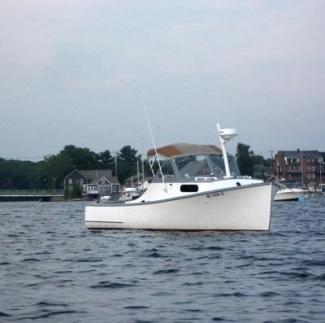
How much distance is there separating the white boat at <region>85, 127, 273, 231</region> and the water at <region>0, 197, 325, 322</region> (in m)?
1.54

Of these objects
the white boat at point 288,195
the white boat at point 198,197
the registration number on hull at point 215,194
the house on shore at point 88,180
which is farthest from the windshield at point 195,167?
the house on shore at point 88,180

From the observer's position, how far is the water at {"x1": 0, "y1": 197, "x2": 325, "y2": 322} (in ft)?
49.3

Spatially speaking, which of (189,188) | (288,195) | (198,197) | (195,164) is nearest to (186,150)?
(195,164)

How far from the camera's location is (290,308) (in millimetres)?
15203

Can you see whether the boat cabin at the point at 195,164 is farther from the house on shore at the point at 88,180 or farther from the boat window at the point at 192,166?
the house on shore at the point at 88,180

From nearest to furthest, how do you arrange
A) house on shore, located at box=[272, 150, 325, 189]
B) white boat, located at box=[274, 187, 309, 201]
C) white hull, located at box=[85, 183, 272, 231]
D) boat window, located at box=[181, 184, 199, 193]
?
white hull, located at box=[85, 183, 272, 231], boat window, located at box=[181, 184, 199, 193], white boat, located at box=[274, 187, 309, 201], house on shore, located at box=[272, 150, 325, 189]

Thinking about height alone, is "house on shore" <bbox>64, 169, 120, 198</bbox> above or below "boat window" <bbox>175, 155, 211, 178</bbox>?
above

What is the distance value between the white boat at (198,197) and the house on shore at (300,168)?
463 feet

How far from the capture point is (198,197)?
33.1 m

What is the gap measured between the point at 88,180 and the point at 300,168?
44.7 metres

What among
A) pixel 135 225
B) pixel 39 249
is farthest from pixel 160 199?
pixel 39 249

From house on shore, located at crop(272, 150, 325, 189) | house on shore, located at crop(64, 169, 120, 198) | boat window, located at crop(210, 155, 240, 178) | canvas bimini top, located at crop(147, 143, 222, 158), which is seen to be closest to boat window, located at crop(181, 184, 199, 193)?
boat window, located at crop(210, 155, 240, 178)

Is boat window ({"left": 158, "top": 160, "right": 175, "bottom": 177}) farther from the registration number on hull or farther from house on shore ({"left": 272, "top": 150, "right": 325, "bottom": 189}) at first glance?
house on shore ({"left": 272, "top": 150, "right": 325, "bottom": 189})

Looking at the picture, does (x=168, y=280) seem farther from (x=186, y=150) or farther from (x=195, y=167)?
(x=186, y=150)
